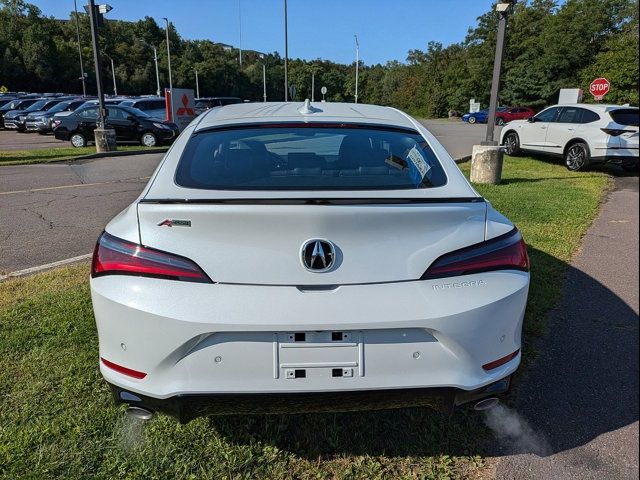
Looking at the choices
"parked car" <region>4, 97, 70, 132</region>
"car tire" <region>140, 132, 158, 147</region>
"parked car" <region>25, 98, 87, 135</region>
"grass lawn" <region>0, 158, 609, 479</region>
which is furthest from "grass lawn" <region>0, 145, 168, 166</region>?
"grass lawn" <region>0, 158, 609, 479</region>

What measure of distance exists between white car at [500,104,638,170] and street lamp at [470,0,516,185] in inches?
118

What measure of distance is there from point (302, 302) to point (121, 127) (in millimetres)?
18124

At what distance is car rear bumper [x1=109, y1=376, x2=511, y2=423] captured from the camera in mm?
Result: 2014

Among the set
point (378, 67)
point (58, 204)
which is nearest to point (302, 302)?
point (58, 204)

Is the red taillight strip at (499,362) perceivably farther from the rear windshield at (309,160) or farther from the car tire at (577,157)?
the car tire at (577,157)

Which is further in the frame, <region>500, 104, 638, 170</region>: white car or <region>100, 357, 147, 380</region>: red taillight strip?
<region>500, 104, 638, 170</region>: white car

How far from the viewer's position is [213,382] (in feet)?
6.47

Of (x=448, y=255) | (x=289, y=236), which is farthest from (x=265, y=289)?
(x=448, y=255)

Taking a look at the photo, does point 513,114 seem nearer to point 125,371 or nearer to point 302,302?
point 302,302

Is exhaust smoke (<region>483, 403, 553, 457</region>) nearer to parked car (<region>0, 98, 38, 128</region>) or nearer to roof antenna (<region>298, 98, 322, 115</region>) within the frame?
roof antenna (<region>298, 98, 322, 115</region>)

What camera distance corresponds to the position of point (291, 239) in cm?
198

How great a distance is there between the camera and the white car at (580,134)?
11680 millimetres

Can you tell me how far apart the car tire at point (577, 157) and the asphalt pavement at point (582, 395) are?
905 centimetres

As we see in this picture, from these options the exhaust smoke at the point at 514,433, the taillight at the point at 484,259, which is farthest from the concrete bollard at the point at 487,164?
the taillight at the point at 484,259
